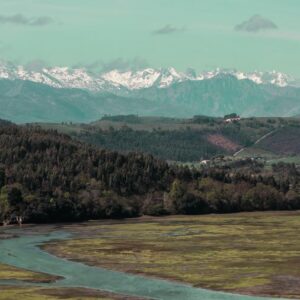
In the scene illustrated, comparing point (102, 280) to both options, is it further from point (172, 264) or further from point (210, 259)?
point (210, 259)

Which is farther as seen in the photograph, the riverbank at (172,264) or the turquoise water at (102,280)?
the riverbank at (172,264)

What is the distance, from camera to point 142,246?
18600 cm

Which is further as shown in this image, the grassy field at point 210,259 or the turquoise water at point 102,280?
the grassy field at point 210,259

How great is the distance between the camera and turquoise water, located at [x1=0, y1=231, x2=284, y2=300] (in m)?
124

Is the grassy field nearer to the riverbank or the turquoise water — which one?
the riverbank

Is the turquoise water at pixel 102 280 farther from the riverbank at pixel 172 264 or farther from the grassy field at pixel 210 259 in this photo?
the grassy field at pixel 210 259

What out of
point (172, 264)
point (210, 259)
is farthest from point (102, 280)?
point (210, 259)

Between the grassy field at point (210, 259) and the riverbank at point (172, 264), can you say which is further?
the grassy field at point (210, 259)

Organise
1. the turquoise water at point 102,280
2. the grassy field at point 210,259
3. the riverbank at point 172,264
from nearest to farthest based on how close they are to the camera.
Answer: the turquoise water at point 102,280 < the riverbank at point 172,264 < the grassy field at point 210,259

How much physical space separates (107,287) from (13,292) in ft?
49.9

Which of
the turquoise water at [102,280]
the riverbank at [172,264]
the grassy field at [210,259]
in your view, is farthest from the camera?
the grassy field at [210,259]

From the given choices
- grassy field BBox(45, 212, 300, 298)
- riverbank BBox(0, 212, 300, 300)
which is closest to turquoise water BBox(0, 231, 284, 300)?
riverbank BBox(0, 212, 300, 300)

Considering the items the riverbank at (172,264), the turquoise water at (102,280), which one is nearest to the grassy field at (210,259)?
the riverbank at (172,264)

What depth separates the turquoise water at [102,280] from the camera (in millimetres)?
124075
